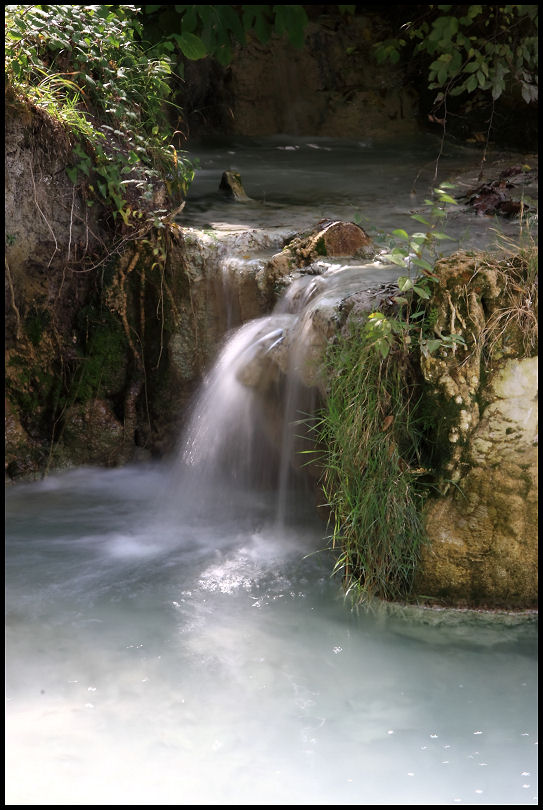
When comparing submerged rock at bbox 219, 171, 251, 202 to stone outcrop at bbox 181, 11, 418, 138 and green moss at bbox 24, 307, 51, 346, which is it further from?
stone outcrop at bbox 181, 11, 418, 138

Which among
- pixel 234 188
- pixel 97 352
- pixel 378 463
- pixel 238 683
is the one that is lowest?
pixel 238 683

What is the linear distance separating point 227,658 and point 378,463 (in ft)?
3.45

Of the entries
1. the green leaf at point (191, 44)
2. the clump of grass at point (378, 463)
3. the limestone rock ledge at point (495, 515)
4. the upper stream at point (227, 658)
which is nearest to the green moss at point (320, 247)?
the upper stream at point (227, 658)

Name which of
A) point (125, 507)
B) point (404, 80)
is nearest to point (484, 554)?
point (125, 507)

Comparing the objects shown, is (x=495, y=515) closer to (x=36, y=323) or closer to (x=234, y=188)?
(x=36, y=323)

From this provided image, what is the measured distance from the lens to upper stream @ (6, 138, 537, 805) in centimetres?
272

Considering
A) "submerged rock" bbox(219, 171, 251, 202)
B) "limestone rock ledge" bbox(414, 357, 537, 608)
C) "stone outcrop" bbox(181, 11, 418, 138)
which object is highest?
"stone outcrop" bbox(181, 11, 418, 138)

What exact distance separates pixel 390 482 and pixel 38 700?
167cm

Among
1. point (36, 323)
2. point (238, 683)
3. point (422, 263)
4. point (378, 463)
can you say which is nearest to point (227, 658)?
point (238, 683)

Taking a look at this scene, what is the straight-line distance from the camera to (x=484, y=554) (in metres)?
3.75

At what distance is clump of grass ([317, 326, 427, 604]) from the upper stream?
9.3 inches

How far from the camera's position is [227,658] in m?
3.42

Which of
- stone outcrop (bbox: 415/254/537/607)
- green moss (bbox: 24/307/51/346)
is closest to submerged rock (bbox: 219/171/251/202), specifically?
green moss (bbox: 24/307/51/346)

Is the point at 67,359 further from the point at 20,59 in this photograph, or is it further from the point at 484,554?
the point at 484,554
